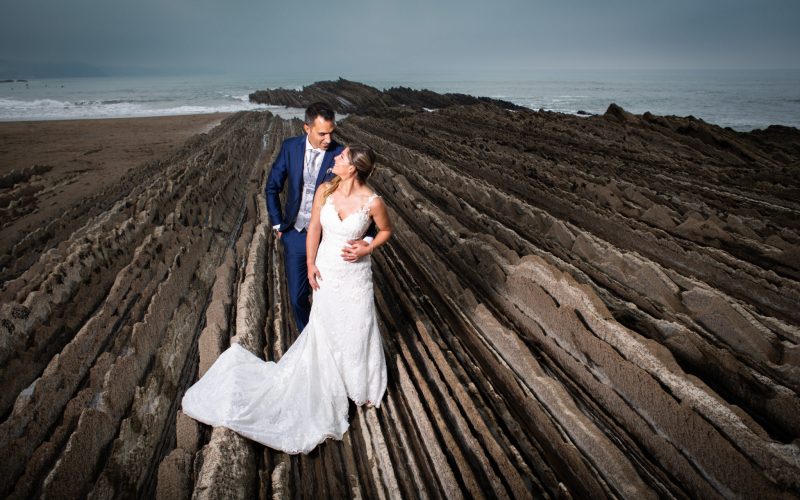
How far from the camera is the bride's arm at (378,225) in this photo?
2389 mm

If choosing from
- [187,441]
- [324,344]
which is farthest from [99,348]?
[324,344]

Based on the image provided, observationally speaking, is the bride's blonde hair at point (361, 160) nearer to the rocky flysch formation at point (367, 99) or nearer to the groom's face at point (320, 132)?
the groom's face at point (320, 132)

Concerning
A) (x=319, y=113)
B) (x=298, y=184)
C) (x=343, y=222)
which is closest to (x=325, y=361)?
(x=343, y=222)

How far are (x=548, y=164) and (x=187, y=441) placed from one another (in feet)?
33.1

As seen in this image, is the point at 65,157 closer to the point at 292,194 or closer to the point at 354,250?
the point at 292,194

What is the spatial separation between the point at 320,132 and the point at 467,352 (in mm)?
2281

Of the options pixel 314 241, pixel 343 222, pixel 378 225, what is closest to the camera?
pixel 343 222

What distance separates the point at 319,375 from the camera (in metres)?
2.54

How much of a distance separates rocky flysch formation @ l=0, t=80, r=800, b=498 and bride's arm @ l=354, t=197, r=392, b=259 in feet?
4.07

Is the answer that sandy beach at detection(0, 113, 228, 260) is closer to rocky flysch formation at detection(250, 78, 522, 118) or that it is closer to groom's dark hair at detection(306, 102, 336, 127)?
groom's dark hair at detection(306, 102, 336, 127)

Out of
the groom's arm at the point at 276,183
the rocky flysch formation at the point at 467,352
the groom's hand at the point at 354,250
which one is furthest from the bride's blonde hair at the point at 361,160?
the rocky flysch formation at the point at 467,352

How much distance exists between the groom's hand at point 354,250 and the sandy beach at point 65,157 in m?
7.74

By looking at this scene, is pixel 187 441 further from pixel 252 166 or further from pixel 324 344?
pixel 252 166

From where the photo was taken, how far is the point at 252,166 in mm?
11492
